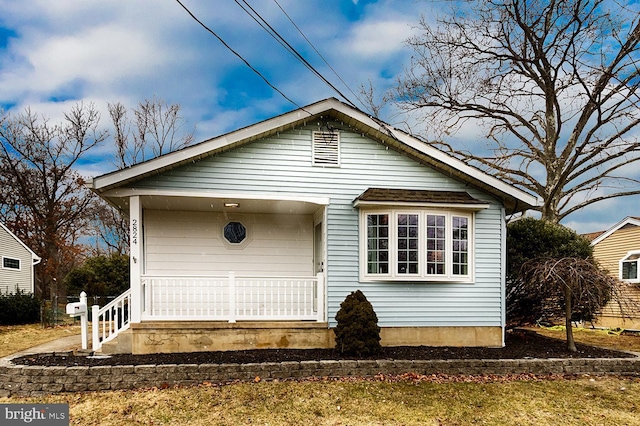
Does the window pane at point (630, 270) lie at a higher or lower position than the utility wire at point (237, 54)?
lower

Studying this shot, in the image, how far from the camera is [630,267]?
56.3 feet

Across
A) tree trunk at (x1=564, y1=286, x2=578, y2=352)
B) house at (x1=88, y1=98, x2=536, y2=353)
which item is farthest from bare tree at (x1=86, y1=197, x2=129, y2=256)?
tree trunk at (x1=564, y1=286, x2=578, y2=352)

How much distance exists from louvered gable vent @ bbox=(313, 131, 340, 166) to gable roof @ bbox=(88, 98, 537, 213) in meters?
0.35

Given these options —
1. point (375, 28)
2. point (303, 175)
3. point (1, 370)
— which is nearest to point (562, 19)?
point (375, 28)

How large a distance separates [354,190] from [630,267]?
13691mm

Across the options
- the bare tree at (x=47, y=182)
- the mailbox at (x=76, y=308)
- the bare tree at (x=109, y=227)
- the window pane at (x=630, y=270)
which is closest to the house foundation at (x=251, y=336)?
the mailbox at (x=76, y=308)

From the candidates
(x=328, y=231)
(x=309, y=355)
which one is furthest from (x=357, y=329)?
(x=328, y=231)

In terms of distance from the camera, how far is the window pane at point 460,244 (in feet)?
30.4

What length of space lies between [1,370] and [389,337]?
6533 millimetres

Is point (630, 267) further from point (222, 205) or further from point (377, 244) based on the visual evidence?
point (222, 205)

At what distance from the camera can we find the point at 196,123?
85.1 ft

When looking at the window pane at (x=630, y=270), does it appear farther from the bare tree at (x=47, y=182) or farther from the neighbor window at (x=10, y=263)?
the bare tree at (x=47, y=182)

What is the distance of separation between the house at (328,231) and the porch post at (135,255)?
2 centimetres

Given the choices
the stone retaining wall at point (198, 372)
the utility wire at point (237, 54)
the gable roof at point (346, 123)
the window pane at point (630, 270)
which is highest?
the utility wire at point (237, 54)
